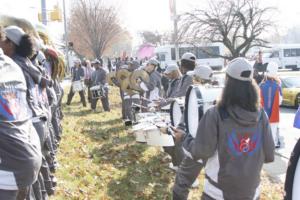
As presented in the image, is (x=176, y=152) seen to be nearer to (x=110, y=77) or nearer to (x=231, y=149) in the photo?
(x=231, y=149)

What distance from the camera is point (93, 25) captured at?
46.0 meters

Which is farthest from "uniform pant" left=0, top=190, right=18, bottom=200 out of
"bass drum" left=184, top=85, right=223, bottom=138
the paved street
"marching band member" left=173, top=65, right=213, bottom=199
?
the paved street

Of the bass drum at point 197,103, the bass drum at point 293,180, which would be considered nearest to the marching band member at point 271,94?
the bass drum at point 197,103

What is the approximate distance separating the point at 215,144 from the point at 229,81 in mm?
491

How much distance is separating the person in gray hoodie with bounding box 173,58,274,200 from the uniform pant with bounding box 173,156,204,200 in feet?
4.66

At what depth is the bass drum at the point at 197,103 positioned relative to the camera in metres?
4.20

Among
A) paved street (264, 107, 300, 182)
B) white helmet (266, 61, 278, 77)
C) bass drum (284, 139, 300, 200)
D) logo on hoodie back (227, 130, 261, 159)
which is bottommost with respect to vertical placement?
paved street (264, 107, 300, 182)

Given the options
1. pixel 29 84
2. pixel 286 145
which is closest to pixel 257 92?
pixel 29 84

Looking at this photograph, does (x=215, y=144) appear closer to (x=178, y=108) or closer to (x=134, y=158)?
(x=178, y=108)

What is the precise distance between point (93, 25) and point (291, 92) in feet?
106

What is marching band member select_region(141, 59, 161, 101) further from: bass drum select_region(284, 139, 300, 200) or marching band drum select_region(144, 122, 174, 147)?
bass drum select_region(284, 139, 300, 200)

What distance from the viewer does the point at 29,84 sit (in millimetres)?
4016

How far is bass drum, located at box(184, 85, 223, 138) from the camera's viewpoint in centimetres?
420

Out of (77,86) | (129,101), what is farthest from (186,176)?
(77,86)
